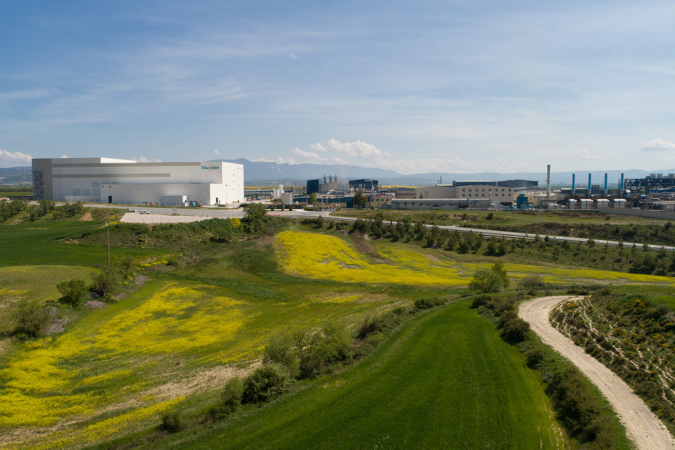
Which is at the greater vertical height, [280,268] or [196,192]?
[196,192]

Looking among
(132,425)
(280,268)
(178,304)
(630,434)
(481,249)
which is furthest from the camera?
(481,249)

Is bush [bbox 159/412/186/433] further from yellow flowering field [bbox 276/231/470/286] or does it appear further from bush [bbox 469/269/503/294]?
yellow flowering field [bbox 276/231/470/286]

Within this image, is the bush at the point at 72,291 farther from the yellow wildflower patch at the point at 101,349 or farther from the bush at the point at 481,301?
the bush at the point at 481,301

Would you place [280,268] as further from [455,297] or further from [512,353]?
[512,353]

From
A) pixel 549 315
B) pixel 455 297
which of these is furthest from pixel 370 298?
pixel 549 315

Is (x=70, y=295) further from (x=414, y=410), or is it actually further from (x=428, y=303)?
(x=428, y=303)

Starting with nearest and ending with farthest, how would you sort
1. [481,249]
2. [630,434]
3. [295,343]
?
1. [630,434]
2. [295,343]
3. [481,249]

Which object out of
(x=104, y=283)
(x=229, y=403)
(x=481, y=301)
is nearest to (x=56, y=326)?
(x=104, y=283)

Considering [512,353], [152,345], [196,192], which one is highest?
[196,192]

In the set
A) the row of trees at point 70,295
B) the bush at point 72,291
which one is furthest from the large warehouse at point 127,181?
the bush at point 72,291
